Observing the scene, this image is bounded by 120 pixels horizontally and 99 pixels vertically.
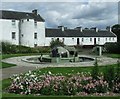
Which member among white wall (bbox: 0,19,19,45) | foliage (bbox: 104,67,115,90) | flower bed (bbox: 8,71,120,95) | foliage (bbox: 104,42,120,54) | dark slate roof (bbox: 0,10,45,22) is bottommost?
flower bed (bbox: 8,71,120,95)

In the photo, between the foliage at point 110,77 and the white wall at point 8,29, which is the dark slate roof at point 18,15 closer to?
the white wall at point 8,29

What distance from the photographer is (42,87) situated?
9.75 meters

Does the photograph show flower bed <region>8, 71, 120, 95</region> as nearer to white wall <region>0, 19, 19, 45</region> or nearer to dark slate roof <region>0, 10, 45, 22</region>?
white wall <region>0, 19, 19, 45</region>

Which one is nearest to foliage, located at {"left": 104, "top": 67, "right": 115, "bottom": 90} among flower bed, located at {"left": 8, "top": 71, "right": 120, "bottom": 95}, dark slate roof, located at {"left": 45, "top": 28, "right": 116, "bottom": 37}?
flower bed, located at {"left": 8, "top": 71, "right": 120, "bottom": 95}

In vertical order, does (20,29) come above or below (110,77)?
above

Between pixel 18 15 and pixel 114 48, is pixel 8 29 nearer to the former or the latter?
pixel 18 15

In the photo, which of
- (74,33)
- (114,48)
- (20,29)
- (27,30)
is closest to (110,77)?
(114,48)

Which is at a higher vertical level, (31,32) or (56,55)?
(31,32)

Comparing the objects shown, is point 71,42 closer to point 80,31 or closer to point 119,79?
point 80,31

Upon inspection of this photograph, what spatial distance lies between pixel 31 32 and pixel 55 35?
10690 mm

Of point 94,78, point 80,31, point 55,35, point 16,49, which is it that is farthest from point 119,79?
point 80,31

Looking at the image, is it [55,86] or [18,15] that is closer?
[55,86]

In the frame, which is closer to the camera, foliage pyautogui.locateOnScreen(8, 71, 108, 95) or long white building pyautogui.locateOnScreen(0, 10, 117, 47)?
foliage pyautogui.locateOnScreen(8, 71, 108, 95)

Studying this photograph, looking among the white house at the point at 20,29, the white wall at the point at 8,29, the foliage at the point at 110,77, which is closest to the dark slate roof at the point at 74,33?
the white house at the point at 20,29
